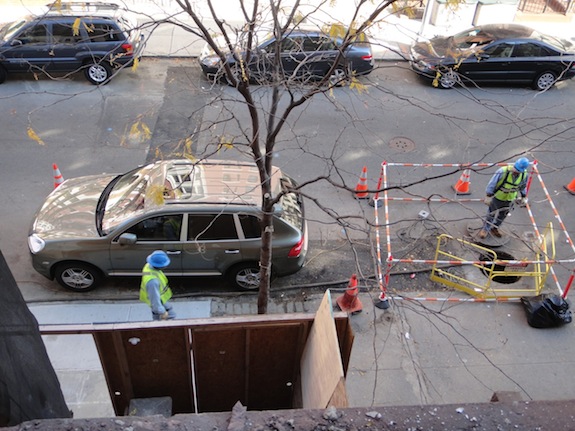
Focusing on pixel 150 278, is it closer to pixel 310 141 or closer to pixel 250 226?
pixel 250 226

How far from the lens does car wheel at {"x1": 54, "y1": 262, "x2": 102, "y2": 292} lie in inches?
328

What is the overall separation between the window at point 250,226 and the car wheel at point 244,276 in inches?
21.4

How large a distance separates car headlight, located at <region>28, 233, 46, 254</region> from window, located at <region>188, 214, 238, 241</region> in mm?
2227

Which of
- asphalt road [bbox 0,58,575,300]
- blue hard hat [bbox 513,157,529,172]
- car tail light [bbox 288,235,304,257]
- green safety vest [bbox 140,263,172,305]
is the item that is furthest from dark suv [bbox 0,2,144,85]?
blue hard hat [bbox 513,157,529,172]

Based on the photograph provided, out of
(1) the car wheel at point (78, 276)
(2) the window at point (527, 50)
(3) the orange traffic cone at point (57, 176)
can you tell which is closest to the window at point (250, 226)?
(1) the car wheel at point (78, 276)

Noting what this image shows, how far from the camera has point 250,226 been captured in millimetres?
8172

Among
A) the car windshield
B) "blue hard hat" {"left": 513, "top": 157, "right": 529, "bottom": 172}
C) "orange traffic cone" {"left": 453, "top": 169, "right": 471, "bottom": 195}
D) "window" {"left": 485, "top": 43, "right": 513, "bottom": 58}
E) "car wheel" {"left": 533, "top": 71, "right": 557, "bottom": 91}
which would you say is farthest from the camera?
"car wheel" {"left": 533, "top": 71, "right": 557, "bottom": 91}

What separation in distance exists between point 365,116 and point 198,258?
6697mm

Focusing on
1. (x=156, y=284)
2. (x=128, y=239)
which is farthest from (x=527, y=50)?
(x=156, y=284)

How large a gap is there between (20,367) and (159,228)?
4.83 meters

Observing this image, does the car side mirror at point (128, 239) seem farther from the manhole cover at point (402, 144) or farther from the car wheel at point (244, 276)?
the manhole cover at point (402, 144)

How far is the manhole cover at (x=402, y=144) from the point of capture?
1226 centimetres

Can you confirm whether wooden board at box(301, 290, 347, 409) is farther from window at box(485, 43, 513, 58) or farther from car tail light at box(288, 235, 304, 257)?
window at box(485, 43, 513, 58)

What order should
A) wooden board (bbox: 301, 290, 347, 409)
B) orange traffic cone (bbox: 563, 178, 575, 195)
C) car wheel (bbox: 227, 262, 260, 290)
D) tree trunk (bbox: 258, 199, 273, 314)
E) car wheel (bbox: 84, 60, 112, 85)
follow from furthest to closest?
car wheel (bbox: 84, 60, 112, 85) → orange traffic cone (bbox: 563, 178, 575, 195) → car wheel (bbox: 227, 262, 260, 290) → tree trunk (bbox: 258, 199, 273, 314) → wooden board (bbox: 301, 290, 347, 409)
